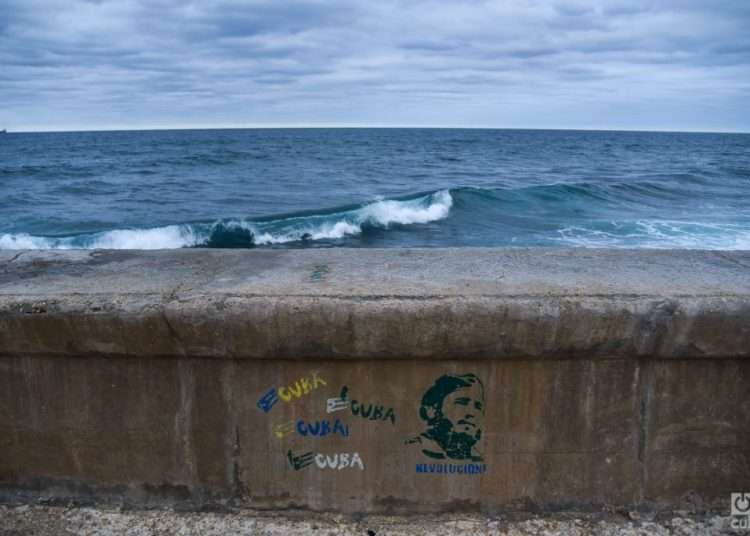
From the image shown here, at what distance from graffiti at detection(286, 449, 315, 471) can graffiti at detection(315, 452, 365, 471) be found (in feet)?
0.08

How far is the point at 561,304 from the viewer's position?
6.91 feet

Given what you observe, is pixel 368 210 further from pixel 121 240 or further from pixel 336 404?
pixel 336 404

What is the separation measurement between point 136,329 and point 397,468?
39.8 inches

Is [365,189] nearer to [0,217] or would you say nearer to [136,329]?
[0,217]

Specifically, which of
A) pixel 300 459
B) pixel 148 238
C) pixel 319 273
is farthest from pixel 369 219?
pixel 300 459

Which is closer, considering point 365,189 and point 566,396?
point 566,396

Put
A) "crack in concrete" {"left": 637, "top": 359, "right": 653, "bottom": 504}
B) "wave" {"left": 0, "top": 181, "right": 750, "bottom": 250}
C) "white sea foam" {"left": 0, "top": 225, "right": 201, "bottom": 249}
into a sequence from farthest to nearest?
"white sea foam" {"left": 0, "top": 225, "right": 201, "bottom": 249}, "wave" {"left": 0, "top": 181, "right": 750, "bottom": 250}, "crack in concrete" {"left": 637, "top": 359, "right": 653, "bottom": 504}

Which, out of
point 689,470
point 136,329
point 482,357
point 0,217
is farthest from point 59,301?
point 0,217

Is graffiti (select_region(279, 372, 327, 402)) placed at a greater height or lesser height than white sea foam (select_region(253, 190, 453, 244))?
greater

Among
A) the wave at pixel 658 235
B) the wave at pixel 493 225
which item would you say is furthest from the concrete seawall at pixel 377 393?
the wave at pixel 493 225

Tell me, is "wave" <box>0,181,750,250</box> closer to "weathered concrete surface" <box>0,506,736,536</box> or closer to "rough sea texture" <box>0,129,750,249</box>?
"rough sea texture" <box>0,129,750,249</box>

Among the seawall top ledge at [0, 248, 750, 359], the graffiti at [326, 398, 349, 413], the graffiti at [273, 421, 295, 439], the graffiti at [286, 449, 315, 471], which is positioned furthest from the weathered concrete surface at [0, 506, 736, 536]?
the seawall top ledge at [0, 248, 750, 359]

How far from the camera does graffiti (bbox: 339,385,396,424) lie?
222 cm

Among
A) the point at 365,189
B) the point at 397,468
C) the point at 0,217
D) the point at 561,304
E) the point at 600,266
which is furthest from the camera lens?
the point at 365,189
